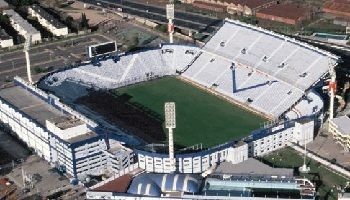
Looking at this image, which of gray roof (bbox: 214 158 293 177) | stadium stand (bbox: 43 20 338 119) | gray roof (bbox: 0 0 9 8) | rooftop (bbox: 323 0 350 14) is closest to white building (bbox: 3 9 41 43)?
gray roof (bbox: 0 0 9 8)

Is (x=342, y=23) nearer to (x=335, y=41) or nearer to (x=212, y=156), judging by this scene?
(x=335, y=41)

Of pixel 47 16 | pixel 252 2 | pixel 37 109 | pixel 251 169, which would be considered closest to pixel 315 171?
pixel 251 169

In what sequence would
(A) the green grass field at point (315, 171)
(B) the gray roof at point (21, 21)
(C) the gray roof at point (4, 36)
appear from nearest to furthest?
1. (A) the green grass field at point (315, 171)
2. (C) the gray roof at point (4, 36)
3. (B) the gray roof at point (21, 21)

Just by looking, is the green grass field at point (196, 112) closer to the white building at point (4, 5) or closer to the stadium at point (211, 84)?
the stadium at point (211, 84)

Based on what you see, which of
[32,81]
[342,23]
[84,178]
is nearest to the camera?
[84,178]

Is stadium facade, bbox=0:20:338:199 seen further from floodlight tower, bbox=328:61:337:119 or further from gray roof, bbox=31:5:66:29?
gray roof, bbox=31:5:66:29

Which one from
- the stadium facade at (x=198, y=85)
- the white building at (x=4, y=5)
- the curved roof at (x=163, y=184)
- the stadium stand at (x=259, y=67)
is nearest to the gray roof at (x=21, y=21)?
the white building at (x=4, y=5)

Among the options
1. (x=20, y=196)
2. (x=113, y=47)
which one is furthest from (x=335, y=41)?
(x=20, y=196)
